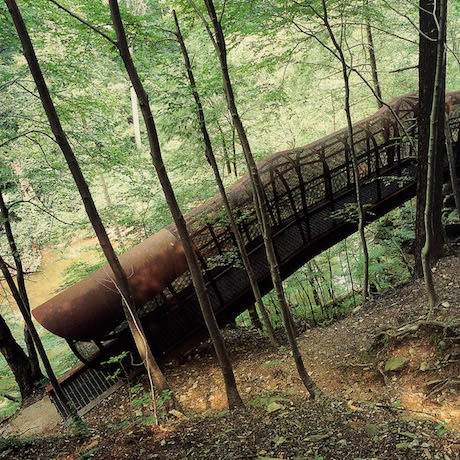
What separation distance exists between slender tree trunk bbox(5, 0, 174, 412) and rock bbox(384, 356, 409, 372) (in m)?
3.35

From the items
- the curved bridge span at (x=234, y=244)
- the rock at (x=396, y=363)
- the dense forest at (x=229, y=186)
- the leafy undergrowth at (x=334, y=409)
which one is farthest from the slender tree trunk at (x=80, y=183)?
the rock at (x=396, y=363)

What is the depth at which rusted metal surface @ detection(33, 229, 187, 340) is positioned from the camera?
20.4ft

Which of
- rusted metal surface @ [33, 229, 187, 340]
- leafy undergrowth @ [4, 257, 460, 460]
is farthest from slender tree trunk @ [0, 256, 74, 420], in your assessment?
leafy undergrowth @ [4, 257, 460, 460]

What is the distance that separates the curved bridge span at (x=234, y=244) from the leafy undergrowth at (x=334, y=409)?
Result: 1.48 m

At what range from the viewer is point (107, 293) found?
6.38 metres

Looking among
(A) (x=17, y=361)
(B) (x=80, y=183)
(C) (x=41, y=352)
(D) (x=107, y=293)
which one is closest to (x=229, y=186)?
(D) (x=107, y=293)

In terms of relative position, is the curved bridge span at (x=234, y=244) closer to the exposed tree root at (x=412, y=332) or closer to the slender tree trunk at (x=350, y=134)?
the slender tree trunk at (x=350, y=134)

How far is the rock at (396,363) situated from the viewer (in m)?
4.56

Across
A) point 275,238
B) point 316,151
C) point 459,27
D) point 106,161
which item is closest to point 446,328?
point 275,238

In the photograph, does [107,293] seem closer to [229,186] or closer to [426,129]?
[229,186]

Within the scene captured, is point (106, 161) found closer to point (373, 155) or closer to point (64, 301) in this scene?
point (64, 301)

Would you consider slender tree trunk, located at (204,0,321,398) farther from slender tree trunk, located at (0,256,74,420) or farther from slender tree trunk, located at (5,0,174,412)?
slender tree trunk, located at (0,256,74,420)

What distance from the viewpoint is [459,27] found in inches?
509

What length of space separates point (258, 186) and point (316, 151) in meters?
4.59
